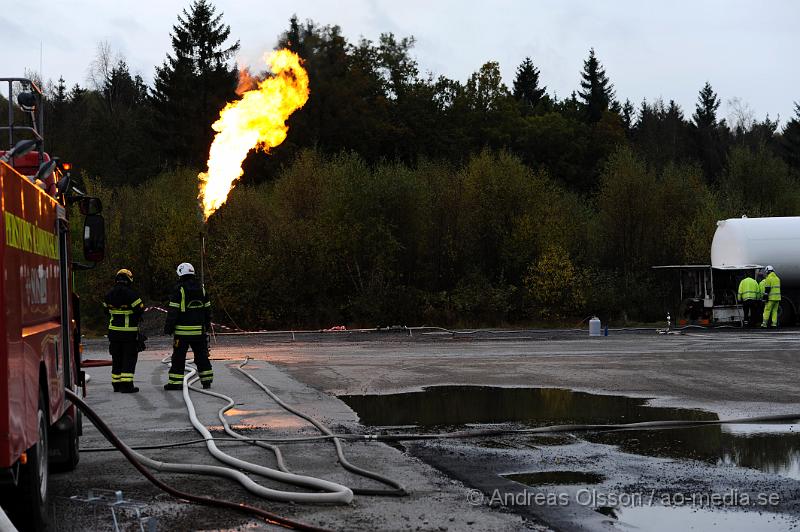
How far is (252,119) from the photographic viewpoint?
22.8 metres

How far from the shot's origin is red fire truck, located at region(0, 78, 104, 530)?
570 cm

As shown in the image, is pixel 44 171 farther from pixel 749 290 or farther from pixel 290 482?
pixel 749 290

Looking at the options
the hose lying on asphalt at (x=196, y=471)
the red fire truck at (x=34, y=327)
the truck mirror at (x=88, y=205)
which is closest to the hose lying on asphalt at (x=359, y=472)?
the hose lying on asphalt at (x=196, y=471)

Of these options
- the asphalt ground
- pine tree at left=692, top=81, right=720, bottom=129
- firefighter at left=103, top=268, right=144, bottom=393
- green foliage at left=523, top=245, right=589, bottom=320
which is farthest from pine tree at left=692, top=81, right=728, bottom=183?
firefighter at left=103, top=268, right=144, bottom=393

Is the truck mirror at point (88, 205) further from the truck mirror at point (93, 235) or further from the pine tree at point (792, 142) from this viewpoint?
the pine tree at point (792, 142)

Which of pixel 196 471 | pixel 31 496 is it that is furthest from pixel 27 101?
pixel 31 496

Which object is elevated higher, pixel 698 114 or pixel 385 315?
pixel 698 114

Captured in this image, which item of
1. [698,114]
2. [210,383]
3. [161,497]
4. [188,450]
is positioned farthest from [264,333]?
[698,114]

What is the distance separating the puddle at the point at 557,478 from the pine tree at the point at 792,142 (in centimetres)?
7949

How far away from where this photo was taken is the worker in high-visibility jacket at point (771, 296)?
33.5 metres

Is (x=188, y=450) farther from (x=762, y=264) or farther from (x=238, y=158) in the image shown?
(x=762, y=264)

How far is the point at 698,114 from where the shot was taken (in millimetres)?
99000

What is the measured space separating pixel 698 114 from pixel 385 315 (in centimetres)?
6853

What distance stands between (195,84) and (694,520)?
1983 inches
